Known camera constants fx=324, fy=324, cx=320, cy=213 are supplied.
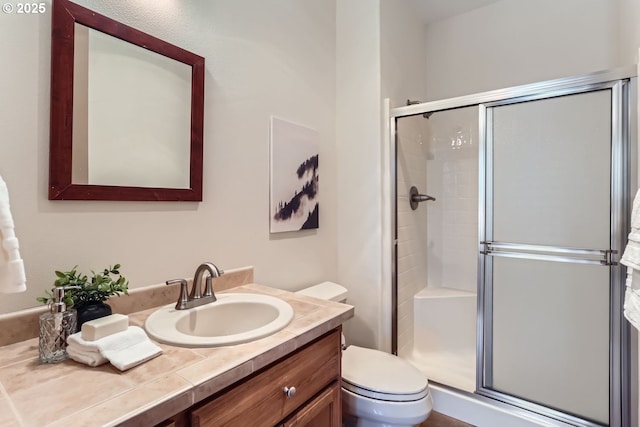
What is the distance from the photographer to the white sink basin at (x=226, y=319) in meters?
0.94

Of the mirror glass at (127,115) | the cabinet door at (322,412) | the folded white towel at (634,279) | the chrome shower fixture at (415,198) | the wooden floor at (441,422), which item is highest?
the mirror glass at (127,115)

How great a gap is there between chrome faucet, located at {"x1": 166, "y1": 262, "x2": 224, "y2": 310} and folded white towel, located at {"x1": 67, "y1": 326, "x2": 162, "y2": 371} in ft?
1.01

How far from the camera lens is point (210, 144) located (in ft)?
4.51

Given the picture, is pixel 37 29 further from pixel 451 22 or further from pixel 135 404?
pixel 451 22

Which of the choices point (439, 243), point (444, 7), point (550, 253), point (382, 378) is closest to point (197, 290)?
point (382, 378)

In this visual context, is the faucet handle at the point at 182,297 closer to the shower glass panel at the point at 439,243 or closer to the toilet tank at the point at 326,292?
the toilet tank at the point at 326,292

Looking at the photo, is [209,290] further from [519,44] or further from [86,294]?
[519,44]

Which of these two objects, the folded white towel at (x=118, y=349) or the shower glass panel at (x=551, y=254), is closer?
the folded white towel at (x=118, y=349)

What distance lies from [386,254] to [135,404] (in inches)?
62.8

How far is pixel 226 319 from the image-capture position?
1227 mm

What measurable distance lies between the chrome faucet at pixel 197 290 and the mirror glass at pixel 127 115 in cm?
35

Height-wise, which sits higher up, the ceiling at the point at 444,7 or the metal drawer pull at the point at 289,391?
the ceiling at the point at 444,7

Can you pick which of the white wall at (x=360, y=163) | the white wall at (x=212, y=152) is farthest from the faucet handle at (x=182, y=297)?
the white wall at (x=360, y=163)

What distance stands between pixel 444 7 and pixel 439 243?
1805 millimetres
